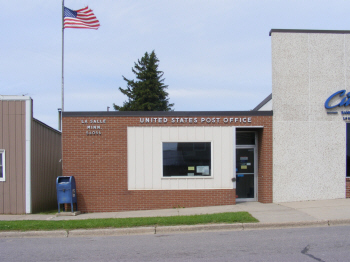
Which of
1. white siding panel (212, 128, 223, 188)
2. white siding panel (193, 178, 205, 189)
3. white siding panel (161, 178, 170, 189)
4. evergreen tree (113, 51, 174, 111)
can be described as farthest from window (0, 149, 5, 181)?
evergreen tree (113, 51, 174, 111)

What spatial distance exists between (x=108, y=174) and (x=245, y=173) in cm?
495

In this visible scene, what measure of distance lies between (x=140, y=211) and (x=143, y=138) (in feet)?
8.02

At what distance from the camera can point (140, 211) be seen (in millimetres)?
12742

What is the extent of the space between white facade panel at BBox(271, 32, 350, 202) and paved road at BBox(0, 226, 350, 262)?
3835 mm

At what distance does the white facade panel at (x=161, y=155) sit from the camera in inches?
514

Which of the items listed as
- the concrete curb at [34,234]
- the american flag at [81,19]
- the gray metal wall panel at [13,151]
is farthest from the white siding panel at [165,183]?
the american flag at [81,19]

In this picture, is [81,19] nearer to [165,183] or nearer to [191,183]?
[165,183]

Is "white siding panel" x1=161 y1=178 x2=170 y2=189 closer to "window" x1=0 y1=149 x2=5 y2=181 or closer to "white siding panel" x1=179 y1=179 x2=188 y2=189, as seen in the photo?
"white siding panel" x1=179 y1=179 x2=188 y2=189

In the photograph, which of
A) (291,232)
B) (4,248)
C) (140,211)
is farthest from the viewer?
(140,211)

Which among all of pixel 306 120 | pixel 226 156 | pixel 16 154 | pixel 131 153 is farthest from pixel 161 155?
pixel 306 120

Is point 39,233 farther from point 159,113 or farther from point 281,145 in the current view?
point 281,145

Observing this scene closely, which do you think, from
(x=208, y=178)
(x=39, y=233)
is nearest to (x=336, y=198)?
(x=208, y=178)

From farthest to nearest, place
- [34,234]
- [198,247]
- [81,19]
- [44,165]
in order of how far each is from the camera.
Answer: [81,19] → [44,165] → [34,234] → [198,247]

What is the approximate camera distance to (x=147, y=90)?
145 feet
